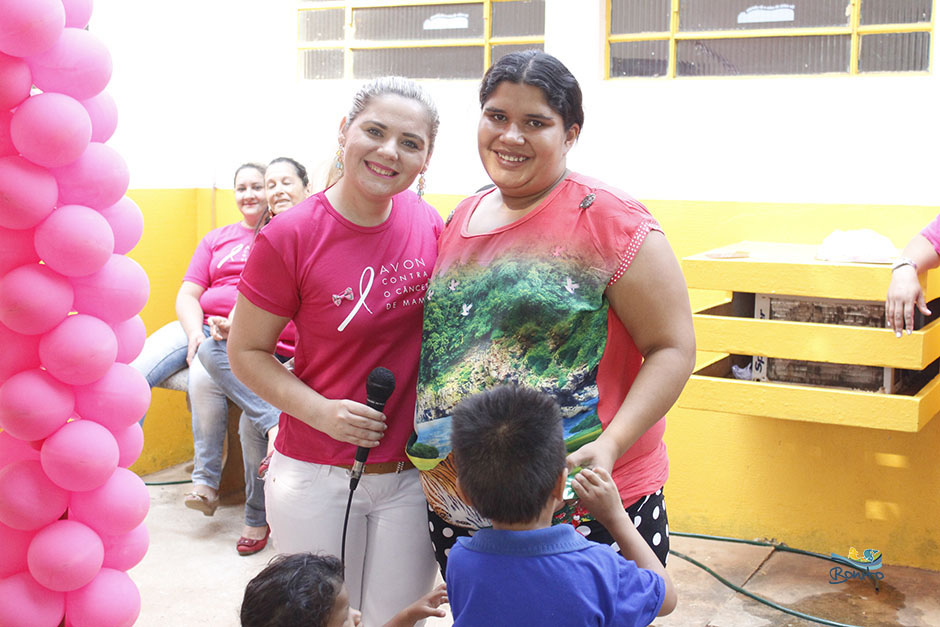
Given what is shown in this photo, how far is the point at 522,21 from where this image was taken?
4.14 m

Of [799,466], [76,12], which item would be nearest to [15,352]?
[76,12]

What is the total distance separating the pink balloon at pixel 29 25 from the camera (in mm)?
2133

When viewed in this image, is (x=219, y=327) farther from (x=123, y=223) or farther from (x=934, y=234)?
(x=934, y=234)

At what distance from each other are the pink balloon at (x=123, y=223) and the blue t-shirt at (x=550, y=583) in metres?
1.46

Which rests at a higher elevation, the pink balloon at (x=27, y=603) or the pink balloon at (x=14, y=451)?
the pink balloon at (x=14, y=451)

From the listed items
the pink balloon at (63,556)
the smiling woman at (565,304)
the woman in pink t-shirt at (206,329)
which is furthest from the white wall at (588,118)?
the pink balloon at (63,556)

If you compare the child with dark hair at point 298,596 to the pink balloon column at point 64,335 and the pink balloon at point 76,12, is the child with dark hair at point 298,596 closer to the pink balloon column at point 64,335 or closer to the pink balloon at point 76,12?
the pink balloon column at point 64,335

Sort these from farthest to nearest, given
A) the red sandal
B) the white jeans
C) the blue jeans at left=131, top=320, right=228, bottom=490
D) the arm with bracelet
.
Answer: the blue jeans at left=131, top=320, right=228, bottom=490, the red sandal, the arm with bracelet, the white jeans

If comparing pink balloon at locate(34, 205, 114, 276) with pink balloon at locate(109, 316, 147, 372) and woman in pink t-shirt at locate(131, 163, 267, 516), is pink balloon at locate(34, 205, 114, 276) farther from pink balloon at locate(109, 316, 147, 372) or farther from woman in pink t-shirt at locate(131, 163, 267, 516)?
woman in pink t-shirt at locate(131, 163, 267, 516)

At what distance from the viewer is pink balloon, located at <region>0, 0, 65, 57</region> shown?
213 cm

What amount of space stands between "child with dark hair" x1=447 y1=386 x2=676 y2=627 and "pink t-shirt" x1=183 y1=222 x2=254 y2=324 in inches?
108

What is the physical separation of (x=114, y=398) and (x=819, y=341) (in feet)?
6.75

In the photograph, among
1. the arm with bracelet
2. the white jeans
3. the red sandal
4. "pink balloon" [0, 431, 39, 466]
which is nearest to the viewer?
the white jeans

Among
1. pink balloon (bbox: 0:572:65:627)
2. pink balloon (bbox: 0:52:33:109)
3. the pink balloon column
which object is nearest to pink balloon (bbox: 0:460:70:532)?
the pink balloon column
